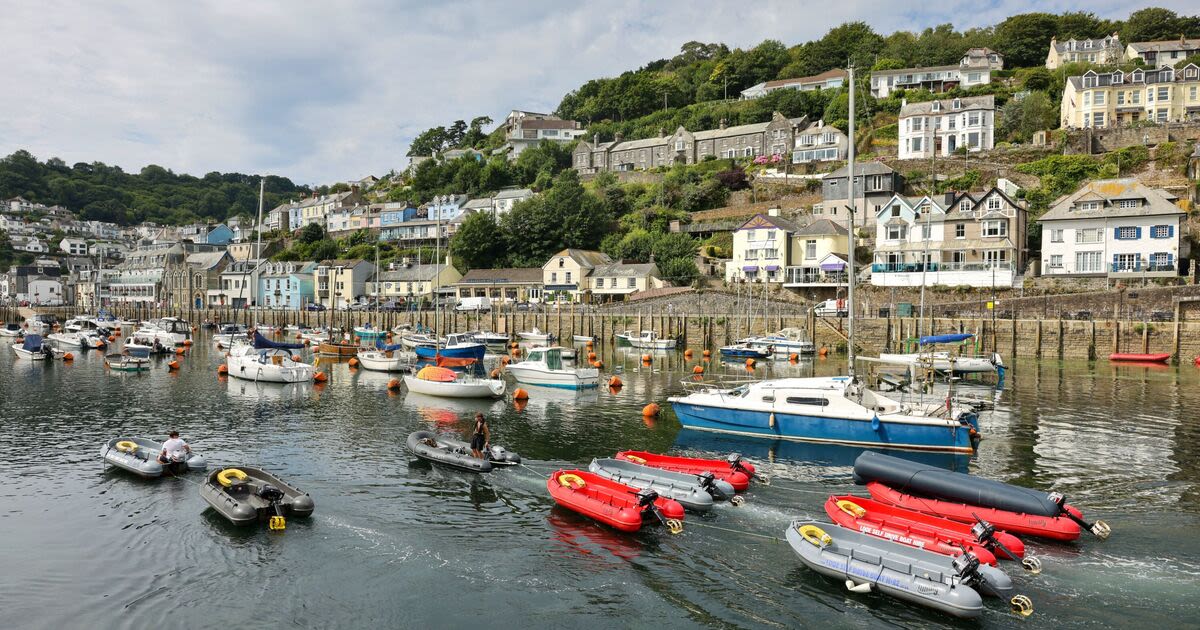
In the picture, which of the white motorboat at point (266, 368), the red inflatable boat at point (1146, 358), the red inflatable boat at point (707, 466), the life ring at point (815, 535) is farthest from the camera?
Answer: the red inflatable boat at point (1146, 358)

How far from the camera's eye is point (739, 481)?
20578mm

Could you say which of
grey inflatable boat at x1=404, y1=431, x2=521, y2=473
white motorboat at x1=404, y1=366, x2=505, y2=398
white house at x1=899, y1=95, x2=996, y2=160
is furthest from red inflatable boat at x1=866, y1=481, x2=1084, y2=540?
white house at x1=899, y1=95, x2=996, y2=160

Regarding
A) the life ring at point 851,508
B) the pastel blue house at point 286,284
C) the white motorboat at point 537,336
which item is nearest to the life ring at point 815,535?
the life ring at point 851,508

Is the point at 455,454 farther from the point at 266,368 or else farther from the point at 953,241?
the point at 953,241

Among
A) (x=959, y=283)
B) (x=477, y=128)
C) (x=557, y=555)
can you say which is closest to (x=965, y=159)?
(x=959, y=283)

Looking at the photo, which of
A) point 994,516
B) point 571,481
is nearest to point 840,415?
point 994,516

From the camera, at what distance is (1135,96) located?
86.1 m

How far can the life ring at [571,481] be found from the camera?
1936 centimetres

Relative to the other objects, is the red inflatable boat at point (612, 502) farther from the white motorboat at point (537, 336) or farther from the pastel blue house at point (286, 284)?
the pastel blue house at point (286, 284)

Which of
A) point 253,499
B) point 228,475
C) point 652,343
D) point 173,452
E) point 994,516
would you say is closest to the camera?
point 994,516

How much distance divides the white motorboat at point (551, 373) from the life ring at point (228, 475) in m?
22.4

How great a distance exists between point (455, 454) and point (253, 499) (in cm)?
630

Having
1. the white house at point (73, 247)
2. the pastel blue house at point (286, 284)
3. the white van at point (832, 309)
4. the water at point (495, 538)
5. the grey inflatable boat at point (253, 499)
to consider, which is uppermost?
the white house at point (73, 247)

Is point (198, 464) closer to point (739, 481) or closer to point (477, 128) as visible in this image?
point (739, 481)
